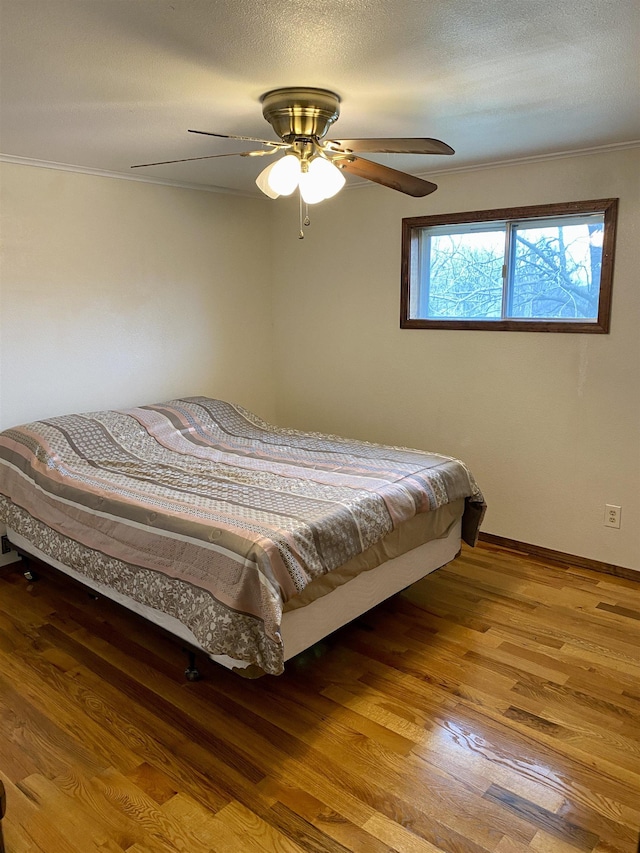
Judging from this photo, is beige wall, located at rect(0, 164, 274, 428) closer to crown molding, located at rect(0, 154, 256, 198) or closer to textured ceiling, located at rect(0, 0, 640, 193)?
crown molding, located at rect(0, 154, 256, 198)

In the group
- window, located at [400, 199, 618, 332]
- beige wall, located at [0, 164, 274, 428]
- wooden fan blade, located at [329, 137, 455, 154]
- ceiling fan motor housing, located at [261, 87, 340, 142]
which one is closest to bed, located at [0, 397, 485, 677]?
beige wall, located at [0, 164, 274, 428]

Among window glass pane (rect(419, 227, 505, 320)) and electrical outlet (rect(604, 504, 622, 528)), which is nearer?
electrical outlet (rect(604, 504, 622, 528))

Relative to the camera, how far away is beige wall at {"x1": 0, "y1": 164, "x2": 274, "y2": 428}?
3.24 m

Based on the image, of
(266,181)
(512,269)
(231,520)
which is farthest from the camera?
(512,269)

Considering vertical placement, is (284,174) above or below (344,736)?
above

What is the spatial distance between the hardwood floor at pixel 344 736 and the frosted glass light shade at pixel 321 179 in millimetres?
1818

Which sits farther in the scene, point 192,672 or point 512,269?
point 512,269

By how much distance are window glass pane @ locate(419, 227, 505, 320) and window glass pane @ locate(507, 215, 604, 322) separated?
0.11 m

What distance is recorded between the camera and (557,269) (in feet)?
11.0

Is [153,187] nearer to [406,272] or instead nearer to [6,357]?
[6,357]

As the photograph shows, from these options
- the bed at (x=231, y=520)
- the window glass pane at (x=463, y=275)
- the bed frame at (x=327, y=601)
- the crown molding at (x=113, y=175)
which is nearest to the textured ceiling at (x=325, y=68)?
the crown molding at (x=113, y=175)

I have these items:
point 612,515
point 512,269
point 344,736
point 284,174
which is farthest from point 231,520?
point 512,269

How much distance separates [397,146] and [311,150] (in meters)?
0.37

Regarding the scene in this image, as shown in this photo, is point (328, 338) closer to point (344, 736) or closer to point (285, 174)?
point (285, 174)
